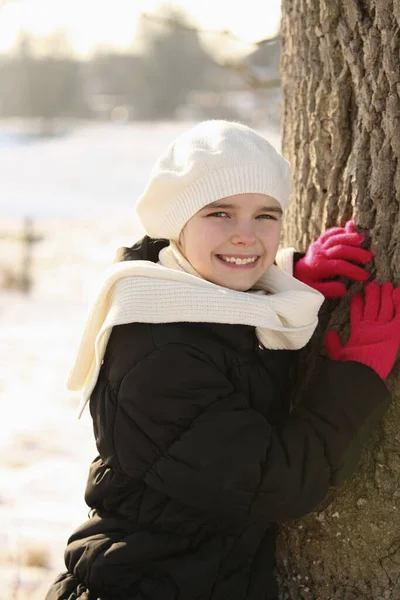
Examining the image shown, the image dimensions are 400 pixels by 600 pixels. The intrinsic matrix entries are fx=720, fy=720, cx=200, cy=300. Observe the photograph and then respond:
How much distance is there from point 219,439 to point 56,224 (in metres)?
12.1

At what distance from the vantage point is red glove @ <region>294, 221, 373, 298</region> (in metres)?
1.97

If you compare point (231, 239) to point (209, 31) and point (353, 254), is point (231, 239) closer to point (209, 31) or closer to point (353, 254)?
point (353, 254)

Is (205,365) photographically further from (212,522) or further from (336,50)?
(336,50)

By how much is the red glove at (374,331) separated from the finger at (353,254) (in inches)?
2.8

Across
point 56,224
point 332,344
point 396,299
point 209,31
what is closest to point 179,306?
point 332,344

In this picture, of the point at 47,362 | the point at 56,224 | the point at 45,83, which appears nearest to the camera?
the point at 47,362

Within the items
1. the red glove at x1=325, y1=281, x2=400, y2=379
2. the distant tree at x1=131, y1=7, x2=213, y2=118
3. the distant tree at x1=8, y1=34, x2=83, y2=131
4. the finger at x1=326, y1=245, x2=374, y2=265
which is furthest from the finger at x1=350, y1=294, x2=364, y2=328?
the distant tree at x1=131, y1=7, x2=213, y2=118

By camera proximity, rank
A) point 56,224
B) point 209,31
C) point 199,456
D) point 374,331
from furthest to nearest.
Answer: point 56,224 < point 209,31 < point 374,331 < point 199,456

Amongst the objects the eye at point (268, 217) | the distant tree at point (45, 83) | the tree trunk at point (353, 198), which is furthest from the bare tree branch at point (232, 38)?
the distant tree at point (45, 83)

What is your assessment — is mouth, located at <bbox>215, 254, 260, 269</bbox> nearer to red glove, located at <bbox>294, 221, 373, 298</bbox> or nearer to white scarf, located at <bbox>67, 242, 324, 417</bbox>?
white scarf, located at <bbox>67, 242, 324, 417</bbox>

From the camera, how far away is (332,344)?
6.46 feet

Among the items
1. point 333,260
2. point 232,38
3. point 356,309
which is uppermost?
point 232,38

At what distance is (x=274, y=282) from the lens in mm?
2045

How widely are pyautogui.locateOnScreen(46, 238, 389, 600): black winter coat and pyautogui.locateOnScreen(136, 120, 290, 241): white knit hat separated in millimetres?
328
